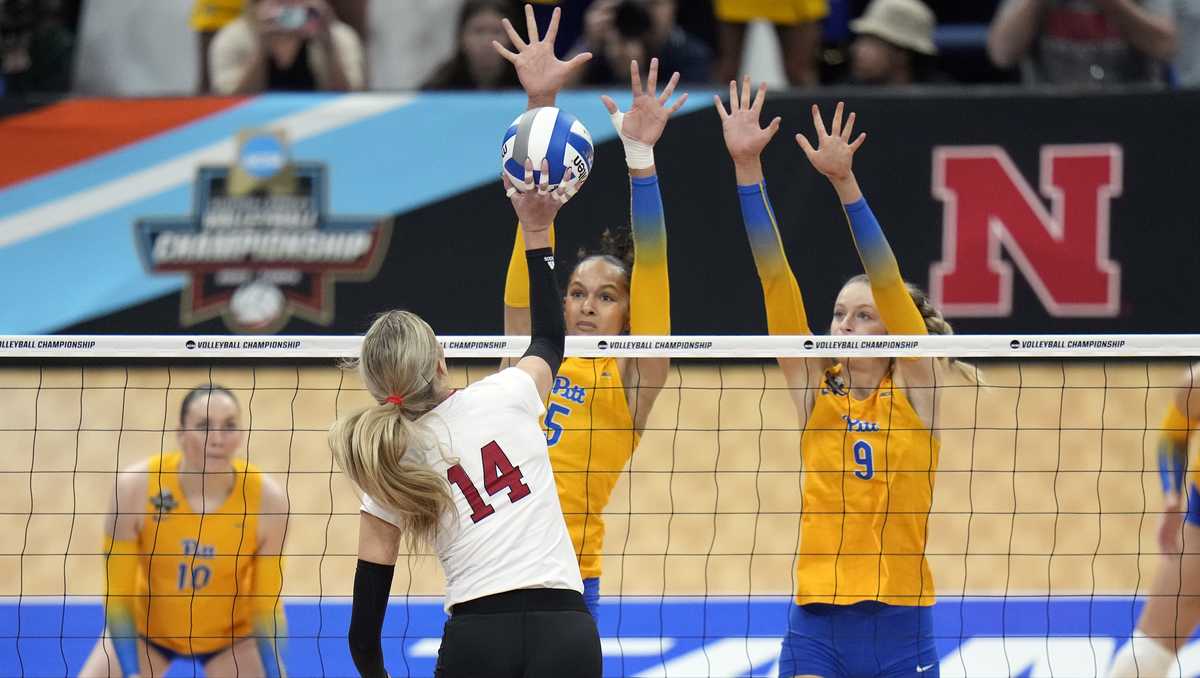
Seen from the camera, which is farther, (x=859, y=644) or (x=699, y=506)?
(x=699, y=506)

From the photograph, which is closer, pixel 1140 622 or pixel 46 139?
Answer: pixel 1140 622

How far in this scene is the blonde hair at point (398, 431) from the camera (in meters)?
3.78

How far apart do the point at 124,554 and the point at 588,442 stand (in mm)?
2540

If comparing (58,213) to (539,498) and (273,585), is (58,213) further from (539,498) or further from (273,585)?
(539,498)

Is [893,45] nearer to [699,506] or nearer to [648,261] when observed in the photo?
[699,506]

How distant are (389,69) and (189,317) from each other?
220 cm

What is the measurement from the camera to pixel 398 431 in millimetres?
3818

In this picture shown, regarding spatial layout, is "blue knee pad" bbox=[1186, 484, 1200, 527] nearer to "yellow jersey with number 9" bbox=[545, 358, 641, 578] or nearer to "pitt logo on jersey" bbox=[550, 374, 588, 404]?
"yellow jersey with number 9" bbox=[545, 358, 641, 578]

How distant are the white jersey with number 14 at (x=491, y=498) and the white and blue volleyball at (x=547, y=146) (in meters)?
0.72

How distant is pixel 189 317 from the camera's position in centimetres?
847

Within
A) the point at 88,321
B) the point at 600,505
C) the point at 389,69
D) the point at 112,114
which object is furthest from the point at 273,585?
the point at 389,69

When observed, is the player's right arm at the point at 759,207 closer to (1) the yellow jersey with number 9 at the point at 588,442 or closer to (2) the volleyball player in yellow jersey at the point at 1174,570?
(1) the yellow jersey with number 9 at the point at 588,442

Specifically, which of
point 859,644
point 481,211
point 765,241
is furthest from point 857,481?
point 481,211

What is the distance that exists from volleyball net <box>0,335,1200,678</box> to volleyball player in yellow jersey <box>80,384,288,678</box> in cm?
35
